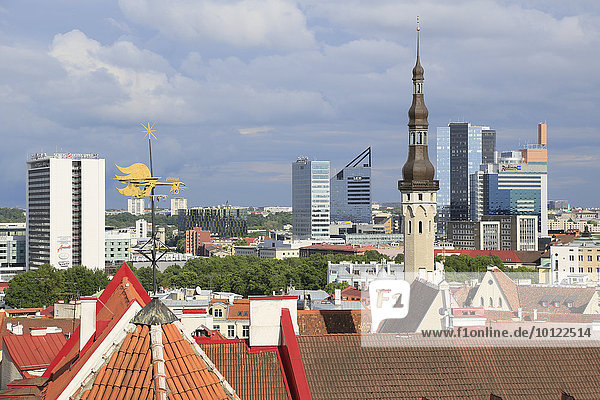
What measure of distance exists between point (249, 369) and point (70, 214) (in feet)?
590

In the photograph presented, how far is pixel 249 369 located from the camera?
20.9 m

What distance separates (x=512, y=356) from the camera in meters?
23.0

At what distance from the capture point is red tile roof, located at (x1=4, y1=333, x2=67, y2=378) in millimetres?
32013

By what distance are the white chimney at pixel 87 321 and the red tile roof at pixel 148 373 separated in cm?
732

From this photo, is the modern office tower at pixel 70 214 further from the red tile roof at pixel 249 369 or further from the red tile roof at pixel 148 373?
the red tile roof at pixel 148 373

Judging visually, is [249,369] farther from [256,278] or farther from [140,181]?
[256,278]

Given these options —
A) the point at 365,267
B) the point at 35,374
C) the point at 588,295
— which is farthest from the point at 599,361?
the point at 365,267

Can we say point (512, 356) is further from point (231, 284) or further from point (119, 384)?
point (231, 284)

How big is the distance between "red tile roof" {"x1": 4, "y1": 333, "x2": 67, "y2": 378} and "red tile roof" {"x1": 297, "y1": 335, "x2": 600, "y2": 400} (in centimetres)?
1362

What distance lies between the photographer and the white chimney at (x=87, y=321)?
18.1 metres

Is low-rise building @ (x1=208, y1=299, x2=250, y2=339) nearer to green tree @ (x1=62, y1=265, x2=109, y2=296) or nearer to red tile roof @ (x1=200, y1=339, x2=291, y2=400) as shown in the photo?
green tree @ (x1=62, y1=265, x2=109, y2=296)

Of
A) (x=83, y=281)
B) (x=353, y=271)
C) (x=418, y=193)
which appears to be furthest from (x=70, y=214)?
(x=418, y=193)

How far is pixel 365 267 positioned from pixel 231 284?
1963cm

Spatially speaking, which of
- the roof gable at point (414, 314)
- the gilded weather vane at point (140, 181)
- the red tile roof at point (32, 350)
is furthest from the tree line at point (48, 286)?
the gilded weather vane at point (140, 181)
